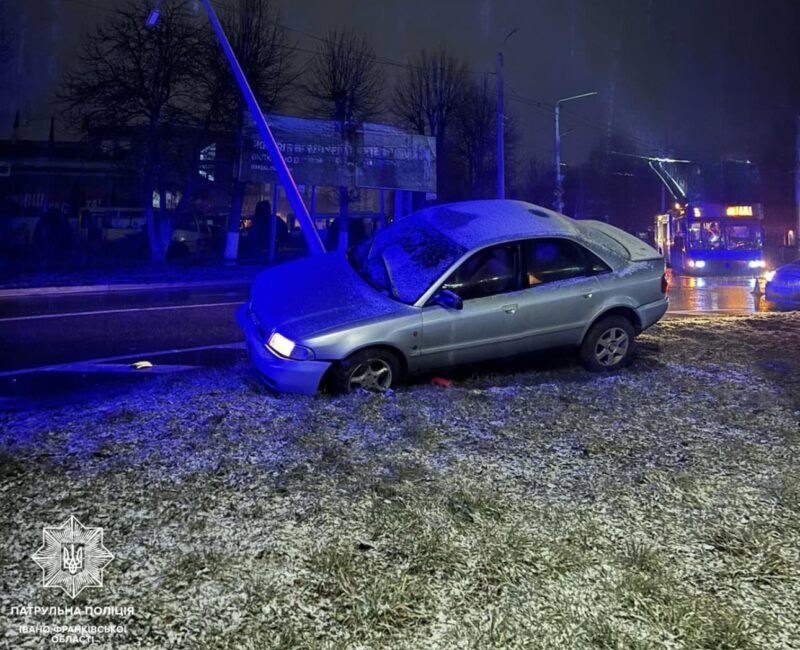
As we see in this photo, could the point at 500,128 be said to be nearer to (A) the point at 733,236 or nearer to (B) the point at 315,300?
(A) the point at 733,236

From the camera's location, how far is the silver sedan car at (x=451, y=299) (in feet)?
16.8

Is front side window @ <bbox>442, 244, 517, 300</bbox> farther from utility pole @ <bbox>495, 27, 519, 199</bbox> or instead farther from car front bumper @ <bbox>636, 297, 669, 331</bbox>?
utility pole @ <bbox>495, 27, 519, 199</bbox>

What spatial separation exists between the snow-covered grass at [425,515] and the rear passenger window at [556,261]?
1.33m

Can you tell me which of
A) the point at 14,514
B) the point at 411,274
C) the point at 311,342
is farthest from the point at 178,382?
the point at 14,514

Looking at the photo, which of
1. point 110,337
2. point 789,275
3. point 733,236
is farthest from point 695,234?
point 110,337

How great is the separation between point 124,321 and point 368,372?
7.00 m

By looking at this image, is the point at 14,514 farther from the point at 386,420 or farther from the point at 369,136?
the point at 369,136

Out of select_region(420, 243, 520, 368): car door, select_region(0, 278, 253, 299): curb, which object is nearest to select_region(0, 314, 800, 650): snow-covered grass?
select_region(420, 243, 520, 368): car door

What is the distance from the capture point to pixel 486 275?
570cm

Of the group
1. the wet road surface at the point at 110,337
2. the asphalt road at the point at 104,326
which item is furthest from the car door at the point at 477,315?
the asphalt road at the point at 104,326

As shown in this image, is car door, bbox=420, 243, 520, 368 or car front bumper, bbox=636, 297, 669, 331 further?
car front bumper, bbox=636, 297, 669, 331

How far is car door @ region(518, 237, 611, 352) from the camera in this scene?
5762mm

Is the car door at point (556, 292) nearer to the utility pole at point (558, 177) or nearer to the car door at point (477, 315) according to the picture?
the car door at point (477, 315)

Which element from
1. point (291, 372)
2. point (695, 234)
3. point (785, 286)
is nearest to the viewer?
point (291, 372)
